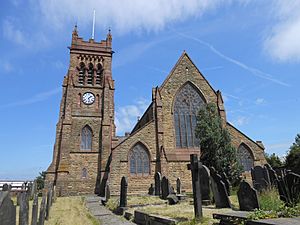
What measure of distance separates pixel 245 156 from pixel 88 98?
59.8 ft

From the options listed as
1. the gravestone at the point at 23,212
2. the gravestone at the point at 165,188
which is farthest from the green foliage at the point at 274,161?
the gravestone at the point at 23,212

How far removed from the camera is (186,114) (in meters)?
23.8

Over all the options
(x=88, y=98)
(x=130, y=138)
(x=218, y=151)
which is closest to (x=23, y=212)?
(x=218, y=151)

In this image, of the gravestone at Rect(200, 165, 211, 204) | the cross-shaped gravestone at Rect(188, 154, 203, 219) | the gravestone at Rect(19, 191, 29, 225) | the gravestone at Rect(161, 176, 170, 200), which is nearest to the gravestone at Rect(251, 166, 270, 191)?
the gravestone at Rect(200, 165, 211, 204)

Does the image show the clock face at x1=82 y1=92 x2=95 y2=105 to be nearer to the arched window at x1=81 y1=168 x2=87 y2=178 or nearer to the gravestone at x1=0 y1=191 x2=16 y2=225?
the arched window at x1=81 y1=168 x2=87 y2=178

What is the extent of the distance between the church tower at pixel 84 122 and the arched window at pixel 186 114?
24.8ft

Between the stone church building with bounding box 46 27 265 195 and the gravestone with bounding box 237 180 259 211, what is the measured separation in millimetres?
12688

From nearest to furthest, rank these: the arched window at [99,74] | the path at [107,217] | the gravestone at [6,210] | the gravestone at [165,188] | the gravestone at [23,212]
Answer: the gravestone at [6,210]
the gravestone at [23,212]
the path at [107,217]
the gravestone at [165,188]
the arched window at [99,74]

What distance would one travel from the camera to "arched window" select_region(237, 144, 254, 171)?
22.5m

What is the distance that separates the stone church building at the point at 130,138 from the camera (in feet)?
67.7

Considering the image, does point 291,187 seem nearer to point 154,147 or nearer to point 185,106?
point 154,147

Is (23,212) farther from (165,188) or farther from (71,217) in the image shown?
(165,188)

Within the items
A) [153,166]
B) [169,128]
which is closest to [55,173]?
[153,166]

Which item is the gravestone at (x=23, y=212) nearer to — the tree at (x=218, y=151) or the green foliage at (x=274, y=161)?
the tree at (x=218, y=151)
